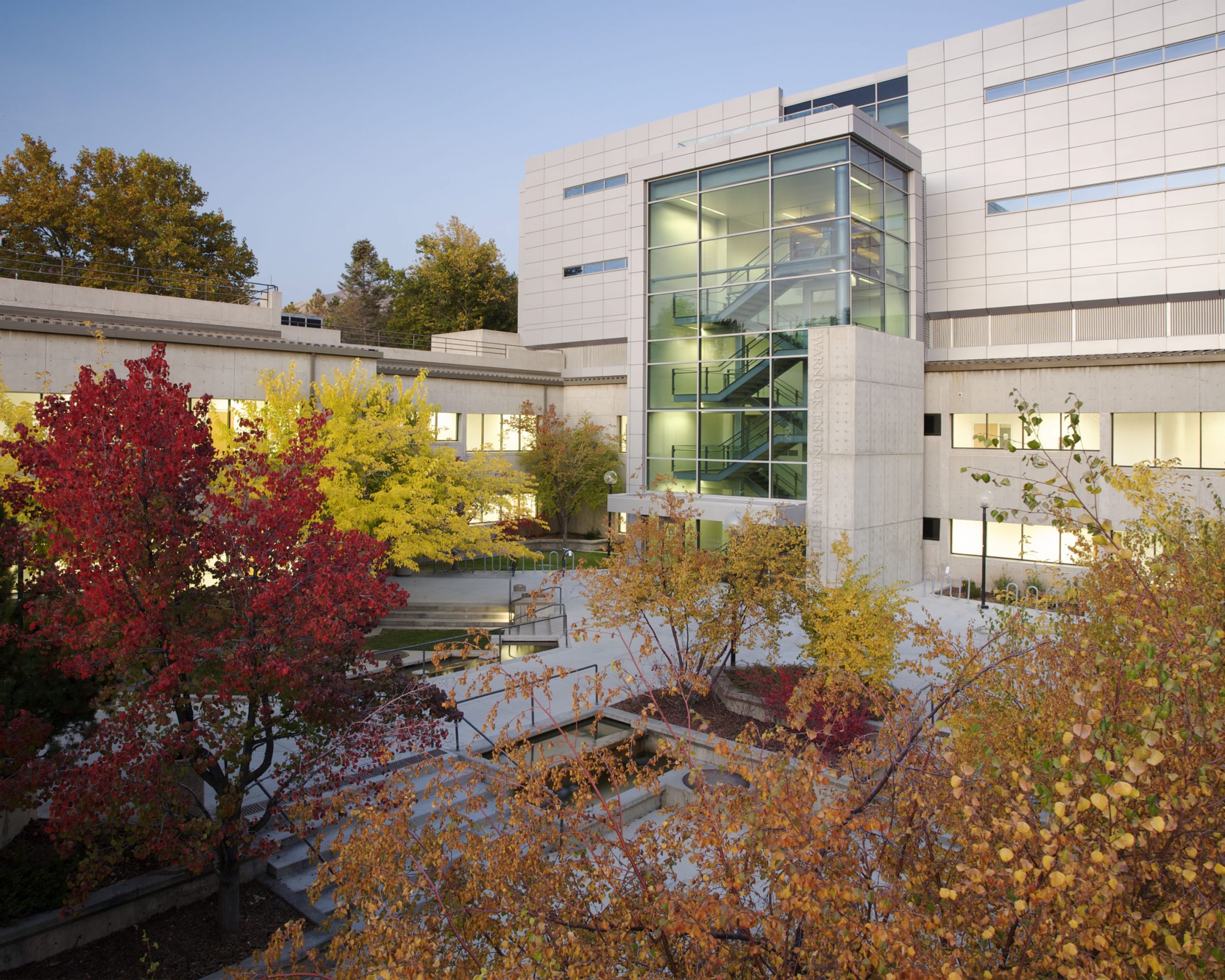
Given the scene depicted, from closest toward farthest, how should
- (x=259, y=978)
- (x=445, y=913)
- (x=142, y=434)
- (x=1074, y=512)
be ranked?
(x=445, y=913) < (x=259, y=978) < (x=142, y=434) < (x=1074, y=512)

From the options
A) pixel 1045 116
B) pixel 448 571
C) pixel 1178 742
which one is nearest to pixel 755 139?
pixel 1045 116

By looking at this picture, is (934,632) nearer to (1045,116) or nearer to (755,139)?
(755,139)

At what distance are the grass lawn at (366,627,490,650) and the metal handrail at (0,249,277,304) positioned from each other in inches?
805

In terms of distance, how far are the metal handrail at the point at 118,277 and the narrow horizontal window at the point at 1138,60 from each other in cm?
3404

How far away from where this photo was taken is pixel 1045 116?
2948cm

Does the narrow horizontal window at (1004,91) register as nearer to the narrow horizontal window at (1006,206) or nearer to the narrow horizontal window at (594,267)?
the narrow horizontal window at (1006,206)

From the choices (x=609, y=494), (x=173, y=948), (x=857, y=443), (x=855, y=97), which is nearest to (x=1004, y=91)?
(x=855, y=97)

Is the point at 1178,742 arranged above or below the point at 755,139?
below

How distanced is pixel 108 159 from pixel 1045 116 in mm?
42912

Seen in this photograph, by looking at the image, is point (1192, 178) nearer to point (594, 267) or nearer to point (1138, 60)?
point (1138, 60)

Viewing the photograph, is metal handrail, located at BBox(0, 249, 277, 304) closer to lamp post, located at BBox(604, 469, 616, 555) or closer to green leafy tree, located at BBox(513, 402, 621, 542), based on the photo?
green leafy tree, located at BBox(513, 402, 621, 542)

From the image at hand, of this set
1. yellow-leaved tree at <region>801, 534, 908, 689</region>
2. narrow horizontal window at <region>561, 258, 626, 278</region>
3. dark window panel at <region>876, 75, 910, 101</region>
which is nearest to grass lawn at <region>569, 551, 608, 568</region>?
narrow horizontal window at <region>561, 258, 626, 278</region>

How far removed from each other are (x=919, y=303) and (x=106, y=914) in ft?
93.1

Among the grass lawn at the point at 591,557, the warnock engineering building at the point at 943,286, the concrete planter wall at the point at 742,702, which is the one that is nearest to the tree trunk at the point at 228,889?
the concrete planter wall at the point at 742,702
